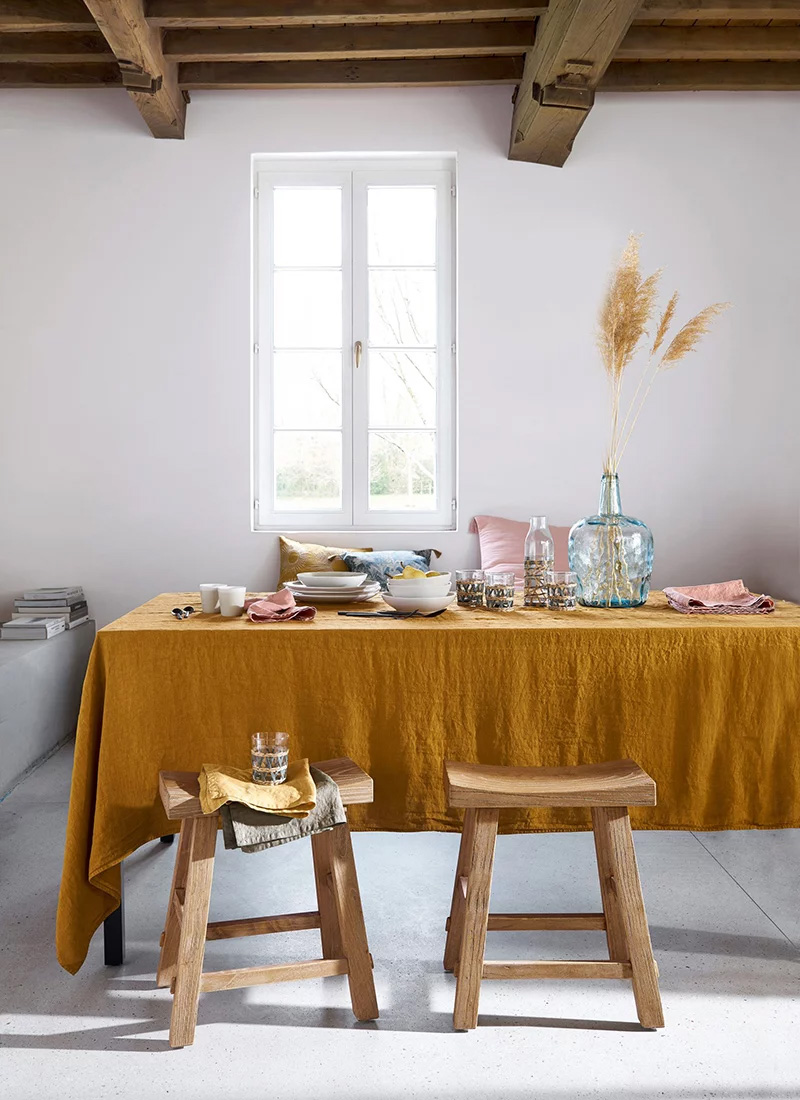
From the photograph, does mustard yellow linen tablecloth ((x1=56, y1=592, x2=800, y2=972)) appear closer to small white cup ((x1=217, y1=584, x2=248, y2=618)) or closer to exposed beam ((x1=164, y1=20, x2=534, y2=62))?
small white cup ((x1=217, y1=584, x2=248, y2=618))

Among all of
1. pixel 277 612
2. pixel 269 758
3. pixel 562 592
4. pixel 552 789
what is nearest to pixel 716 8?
pixel 562 592

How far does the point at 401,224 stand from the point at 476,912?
3.49 m

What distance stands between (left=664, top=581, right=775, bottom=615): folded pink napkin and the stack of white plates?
2.54 feet

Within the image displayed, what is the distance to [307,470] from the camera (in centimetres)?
457

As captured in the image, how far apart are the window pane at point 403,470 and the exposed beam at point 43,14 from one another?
81.0 inches

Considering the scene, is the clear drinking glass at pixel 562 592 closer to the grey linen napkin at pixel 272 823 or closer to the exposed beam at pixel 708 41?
the grey linen napkin at pixel 272 823

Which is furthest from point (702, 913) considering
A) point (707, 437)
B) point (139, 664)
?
point (707, 437)

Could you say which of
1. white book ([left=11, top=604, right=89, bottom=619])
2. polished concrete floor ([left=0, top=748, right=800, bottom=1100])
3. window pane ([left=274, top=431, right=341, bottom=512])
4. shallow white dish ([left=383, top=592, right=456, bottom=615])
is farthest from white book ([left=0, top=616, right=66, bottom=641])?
shallow white dish ([left=383, top=592, right=456, bottom=615])

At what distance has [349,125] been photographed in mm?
4379

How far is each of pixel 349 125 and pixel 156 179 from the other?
925 mm

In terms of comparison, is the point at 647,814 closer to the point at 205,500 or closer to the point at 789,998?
the point at 789,998

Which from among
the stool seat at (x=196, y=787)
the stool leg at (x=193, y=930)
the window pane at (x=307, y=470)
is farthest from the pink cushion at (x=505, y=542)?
the stool leg at (x=193, y=930)

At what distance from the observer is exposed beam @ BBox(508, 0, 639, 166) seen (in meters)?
3.25

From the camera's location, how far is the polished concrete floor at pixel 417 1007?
1.77 metres
